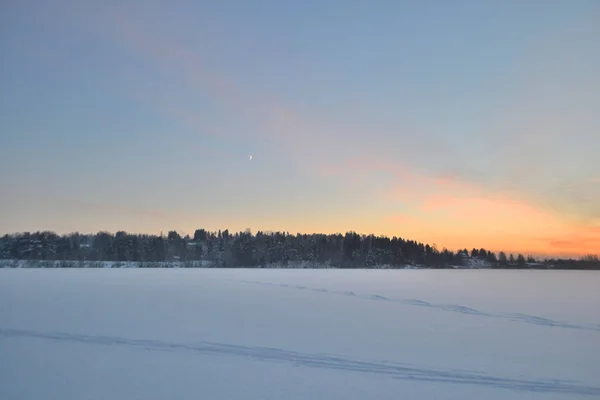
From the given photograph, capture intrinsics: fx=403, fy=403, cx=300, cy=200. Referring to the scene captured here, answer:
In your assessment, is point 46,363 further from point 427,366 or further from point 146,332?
point 427,366

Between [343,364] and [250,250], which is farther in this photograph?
[250,250]

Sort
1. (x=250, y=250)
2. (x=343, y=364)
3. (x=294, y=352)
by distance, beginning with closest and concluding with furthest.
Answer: (x=343, y=364) < (x=294, y=352) < (x=250, y=250)

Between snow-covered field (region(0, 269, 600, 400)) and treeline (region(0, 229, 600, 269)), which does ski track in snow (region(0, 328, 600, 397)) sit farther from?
treeline (region(0, 229, 600, 269))

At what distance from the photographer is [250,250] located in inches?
3305

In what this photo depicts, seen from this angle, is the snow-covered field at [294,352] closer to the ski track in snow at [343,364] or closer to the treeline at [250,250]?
the ski track in snow at [343,364]

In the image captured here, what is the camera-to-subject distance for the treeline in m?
79.8

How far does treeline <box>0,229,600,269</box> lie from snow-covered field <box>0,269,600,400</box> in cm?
6604

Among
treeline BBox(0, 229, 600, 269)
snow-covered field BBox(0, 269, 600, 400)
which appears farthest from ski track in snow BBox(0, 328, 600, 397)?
treeline BBox(0, 229, 600, 269)

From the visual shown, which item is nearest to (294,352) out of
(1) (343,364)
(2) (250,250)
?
(1) (343,364)

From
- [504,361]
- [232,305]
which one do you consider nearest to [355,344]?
[504,361]

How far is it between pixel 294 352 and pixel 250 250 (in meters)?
76.6

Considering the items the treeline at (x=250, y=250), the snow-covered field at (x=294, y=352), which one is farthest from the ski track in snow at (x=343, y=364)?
the treeline at (x=250, y=250)

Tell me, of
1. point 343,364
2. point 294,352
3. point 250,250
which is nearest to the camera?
point 343,364

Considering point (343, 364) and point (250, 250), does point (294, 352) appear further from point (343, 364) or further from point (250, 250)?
point (250, 250)
